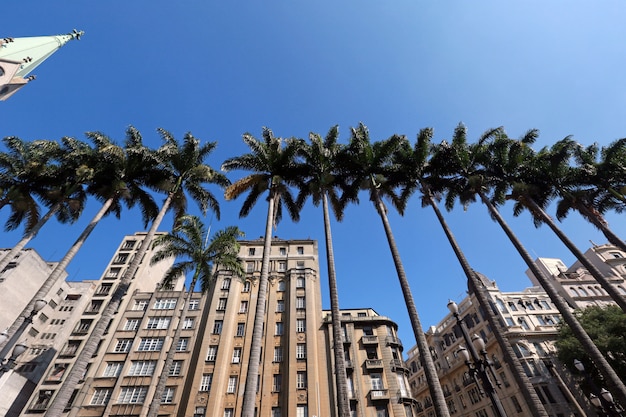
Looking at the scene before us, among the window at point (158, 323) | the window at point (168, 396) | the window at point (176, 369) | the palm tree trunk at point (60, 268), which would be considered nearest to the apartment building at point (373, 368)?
→ the window at point (168, 396)

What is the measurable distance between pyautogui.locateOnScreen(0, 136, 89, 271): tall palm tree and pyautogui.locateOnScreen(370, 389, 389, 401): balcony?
39.3m

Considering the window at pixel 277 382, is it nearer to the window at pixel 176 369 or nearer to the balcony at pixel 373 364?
the balcony at pixel 373 364

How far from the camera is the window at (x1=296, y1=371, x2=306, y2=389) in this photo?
120 feet

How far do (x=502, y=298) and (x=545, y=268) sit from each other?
62.3ft

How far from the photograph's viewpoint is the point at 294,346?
39844mm

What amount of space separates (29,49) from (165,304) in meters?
40.9

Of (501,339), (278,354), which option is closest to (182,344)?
(278,354)

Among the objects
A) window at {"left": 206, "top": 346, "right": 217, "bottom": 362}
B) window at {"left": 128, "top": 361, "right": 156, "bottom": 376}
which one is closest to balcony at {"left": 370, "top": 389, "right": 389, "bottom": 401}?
window at {"left": 206, "top": 346, "right": 217, "bottom": 362}

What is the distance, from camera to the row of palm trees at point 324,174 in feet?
73.6

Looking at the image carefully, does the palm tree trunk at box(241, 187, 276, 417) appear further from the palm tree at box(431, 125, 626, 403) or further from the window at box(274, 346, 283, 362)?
the window at box(274, 346, 283, 362)

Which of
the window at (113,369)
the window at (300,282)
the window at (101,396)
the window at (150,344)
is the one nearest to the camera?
the window at (101,396)

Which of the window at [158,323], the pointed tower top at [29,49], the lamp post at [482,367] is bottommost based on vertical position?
the lamp post at [482,367]

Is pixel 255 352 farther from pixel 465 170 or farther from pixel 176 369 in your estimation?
pixel 176 369

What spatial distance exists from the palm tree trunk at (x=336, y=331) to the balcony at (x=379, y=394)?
26.9 meters
